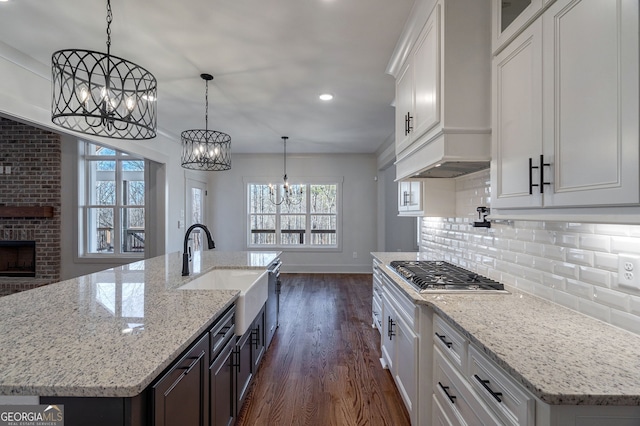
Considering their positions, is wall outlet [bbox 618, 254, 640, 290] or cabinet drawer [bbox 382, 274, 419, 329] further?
cabinet drawer [bbox 382, 274, 419, 329]

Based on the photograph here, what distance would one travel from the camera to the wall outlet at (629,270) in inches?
44.5

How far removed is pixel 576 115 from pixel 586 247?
643mm

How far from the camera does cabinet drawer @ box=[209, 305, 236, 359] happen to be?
1448 millimetres

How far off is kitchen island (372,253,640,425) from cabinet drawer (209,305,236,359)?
1.02 metres

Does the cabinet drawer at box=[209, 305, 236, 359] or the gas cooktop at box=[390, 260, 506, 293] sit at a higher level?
the gas cooktop at box=[390, 260, 506, 293]

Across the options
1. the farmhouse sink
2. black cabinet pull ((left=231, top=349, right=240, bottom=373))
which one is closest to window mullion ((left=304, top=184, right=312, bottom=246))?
the farmhouse sink

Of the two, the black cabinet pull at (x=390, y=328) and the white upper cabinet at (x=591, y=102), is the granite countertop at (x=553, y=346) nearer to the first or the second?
the white upper cabinet at (x=591, y=102)

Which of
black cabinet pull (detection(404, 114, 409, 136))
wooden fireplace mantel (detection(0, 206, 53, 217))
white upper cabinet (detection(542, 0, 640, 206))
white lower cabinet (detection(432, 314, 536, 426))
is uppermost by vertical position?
black cabinet pull (detection(404, 114, 409, 136))

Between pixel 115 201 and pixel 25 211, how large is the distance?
1.19m

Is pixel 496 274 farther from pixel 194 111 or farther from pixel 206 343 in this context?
pixel 194 111

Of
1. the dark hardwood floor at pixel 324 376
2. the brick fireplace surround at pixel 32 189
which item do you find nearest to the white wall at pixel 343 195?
the dark hardwood floor at pixel 324 376

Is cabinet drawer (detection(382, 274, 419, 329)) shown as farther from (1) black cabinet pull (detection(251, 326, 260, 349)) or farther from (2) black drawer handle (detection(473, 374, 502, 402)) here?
(1) black cabinet pull (detection(251, 326, 260, 349))

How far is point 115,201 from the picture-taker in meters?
5.36
